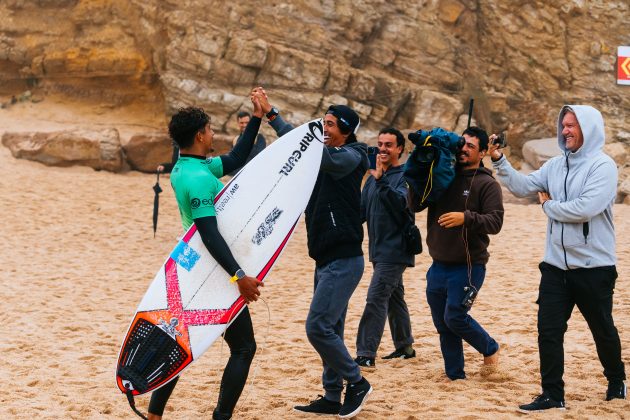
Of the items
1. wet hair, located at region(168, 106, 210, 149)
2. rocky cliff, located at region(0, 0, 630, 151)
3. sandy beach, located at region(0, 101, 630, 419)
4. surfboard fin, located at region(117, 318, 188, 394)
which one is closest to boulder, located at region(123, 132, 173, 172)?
rocky cliff, located at region(0, 0, 630, 151)

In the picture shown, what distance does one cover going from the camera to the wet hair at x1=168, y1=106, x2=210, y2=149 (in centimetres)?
441

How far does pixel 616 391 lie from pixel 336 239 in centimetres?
188

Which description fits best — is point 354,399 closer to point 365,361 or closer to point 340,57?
point 365,361

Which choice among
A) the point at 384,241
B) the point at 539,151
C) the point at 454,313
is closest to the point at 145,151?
the point at 539,151

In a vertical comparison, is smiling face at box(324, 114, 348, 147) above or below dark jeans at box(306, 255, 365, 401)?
above

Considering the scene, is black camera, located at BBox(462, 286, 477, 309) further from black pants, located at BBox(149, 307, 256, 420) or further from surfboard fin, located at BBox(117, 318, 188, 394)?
surfboard fin, located at BBox(117, 318, 188, 394)

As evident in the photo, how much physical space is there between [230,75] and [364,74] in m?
2.99

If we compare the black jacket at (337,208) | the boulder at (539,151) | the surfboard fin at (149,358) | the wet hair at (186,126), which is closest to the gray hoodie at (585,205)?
the black jacket at (337,208)

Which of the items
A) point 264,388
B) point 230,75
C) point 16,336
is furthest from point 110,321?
point 230,75

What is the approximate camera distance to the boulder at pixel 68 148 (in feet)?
54.3

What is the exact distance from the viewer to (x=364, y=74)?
1891 cm

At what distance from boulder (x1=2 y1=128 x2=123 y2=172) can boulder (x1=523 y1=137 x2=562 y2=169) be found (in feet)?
26.8

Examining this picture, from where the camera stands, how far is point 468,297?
5105mm

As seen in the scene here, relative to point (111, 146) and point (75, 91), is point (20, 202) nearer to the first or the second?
point (111, 146)
